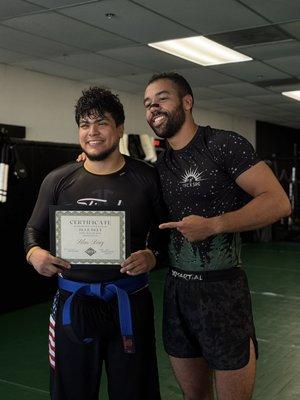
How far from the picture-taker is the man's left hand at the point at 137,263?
1.81 m

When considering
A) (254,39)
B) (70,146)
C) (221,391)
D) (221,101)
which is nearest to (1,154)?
(70,146)

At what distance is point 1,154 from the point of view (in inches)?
187

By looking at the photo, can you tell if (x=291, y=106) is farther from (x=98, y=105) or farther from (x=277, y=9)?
(x=98, y=105)

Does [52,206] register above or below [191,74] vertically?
below

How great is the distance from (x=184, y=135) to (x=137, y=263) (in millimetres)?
553

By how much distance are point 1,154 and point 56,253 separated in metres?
3.14

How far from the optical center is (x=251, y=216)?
175cm

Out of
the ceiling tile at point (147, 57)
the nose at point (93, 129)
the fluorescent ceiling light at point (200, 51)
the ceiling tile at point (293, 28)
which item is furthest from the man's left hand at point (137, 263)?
the ceiling tile at point (147, 57)

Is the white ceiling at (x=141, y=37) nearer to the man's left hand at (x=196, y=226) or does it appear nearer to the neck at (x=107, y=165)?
the neck at (x=107, y=165)

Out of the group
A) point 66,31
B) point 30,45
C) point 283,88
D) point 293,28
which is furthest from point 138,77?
point 293,28

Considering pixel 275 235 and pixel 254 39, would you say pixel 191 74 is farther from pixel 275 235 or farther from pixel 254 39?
pixel 275 235

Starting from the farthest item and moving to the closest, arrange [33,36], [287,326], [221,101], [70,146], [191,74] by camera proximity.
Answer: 1. [221,101]
2. [191,74]
3. [70,146]
4. [33,36]
5. [287,326]

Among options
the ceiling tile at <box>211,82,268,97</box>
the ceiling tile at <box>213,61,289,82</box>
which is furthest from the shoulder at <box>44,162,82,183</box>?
the ceiling tile at <box>211,82,268,97</box>

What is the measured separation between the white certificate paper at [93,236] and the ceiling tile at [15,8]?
2.77 metres
